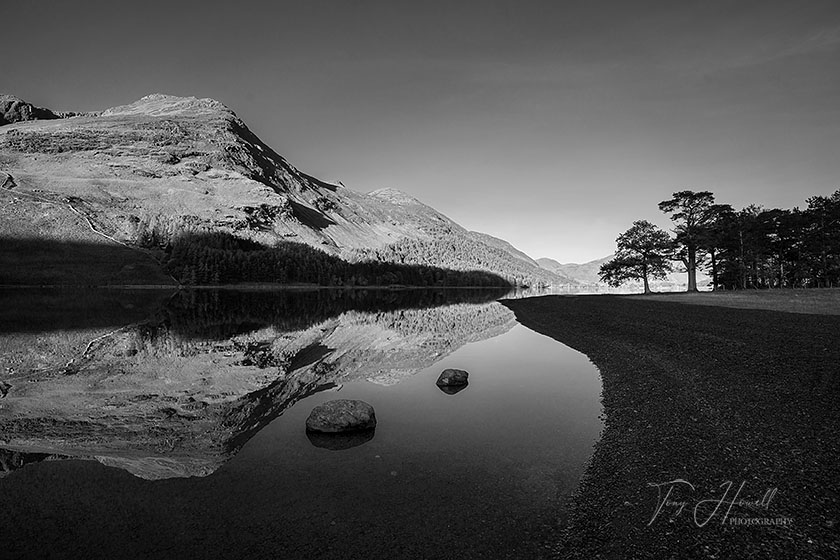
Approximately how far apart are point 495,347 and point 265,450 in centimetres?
2176

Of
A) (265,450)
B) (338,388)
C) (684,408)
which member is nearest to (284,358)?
(338,388)

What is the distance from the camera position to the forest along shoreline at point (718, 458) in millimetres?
6410

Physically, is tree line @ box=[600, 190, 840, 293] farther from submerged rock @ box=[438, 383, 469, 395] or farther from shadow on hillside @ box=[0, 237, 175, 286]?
shadow on hillside @ box=[0, 237, 175, 286]

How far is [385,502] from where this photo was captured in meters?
8.34

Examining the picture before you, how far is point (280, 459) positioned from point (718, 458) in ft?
33.6

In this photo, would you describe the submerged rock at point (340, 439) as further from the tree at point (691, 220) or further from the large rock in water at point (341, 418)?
the tree at point (691, 220)

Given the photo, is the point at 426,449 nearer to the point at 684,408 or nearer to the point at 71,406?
the point at 684,408

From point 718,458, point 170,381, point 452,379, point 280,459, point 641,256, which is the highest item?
point 641,256

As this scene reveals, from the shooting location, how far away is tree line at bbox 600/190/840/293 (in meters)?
62.9

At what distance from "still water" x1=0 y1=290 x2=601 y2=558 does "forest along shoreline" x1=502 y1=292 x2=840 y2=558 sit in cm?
85

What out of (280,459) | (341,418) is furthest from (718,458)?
(280,459)

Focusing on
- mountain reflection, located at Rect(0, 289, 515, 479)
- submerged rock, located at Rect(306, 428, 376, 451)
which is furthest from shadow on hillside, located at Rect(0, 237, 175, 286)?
submerged rock, located at Rect(306, 428, 376, 451)

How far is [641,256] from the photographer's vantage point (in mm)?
72688
